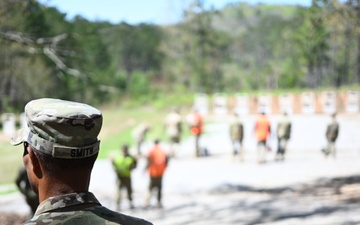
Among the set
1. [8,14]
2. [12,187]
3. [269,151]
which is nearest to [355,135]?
[269,151]

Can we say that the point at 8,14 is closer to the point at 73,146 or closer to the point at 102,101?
the point at 73,146

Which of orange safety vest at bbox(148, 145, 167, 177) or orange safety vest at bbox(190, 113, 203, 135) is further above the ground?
orange safety vest at bbox(148, 145, 167, 177)

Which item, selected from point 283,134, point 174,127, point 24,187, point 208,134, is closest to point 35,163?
point 24,187

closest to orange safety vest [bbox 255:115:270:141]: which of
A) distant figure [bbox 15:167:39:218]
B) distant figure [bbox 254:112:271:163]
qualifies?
distant figure [bbox 254:112:271:163]

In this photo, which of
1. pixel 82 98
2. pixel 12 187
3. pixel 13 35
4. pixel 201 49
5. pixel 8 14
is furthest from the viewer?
pixel 82 98

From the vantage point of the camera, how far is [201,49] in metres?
55.2

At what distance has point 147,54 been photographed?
117062 millimetres

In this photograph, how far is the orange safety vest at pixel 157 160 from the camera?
1020 cm

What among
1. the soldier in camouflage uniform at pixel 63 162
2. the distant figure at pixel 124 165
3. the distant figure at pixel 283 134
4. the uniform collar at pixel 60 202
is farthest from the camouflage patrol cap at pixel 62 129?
the distant figure at pixel 283 134

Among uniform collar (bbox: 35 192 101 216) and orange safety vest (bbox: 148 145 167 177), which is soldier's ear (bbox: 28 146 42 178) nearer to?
uniform collar (bbox: 35 192 101 216)

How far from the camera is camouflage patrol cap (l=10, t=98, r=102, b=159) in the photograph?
1.94 meters

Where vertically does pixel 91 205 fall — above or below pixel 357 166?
above

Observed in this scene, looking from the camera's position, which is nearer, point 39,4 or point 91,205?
point 91,205

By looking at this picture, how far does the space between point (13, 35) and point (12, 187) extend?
26.8ft
